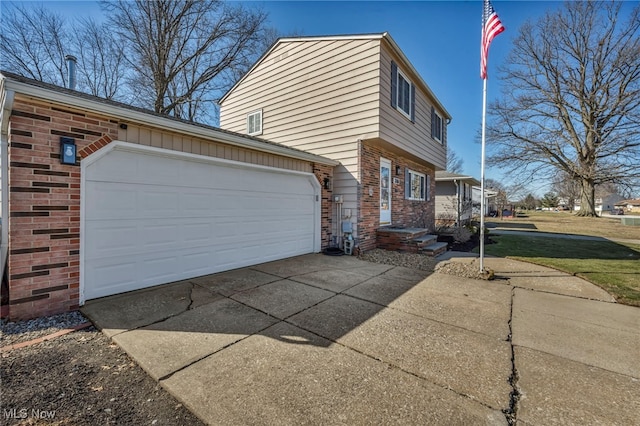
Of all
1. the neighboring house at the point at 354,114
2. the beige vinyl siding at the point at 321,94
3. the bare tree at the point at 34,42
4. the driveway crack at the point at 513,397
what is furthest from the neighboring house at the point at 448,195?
the bare tree at the point at 34,42

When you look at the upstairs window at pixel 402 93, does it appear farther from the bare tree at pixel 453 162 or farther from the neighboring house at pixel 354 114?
the bare tree at pixel 453 162

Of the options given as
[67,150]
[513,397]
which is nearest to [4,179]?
[67,150]

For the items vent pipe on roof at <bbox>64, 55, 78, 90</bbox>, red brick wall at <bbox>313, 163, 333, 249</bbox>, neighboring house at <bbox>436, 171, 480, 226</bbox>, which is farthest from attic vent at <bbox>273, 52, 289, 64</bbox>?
neighboring house at <bbox>436, 171, 480, 226</bbox>

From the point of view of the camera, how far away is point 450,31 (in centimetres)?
940

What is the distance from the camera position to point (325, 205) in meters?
7.95

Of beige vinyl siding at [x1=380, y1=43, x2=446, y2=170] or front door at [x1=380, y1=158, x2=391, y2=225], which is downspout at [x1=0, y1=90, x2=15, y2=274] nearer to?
beige vinyl siding at [x1=380, y1=43, x2=446, y2=170]

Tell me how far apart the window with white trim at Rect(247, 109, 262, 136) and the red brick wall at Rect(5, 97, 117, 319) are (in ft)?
21.9

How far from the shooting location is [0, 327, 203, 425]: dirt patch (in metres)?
1.88

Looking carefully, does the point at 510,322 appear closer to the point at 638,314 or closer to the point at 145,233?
the point at 638,314

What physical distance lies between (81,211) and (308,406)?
3.85 meters

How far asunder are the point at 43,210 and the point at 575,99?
29.1 metres

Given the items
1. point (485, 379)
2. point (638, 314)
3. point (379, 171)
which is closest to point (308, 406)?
point (485, 379)

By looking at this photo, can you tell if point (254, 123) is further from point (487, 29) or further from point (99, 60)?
point (99, 60)

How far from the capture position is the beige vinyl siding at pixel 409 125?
7449 millimetres
